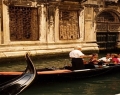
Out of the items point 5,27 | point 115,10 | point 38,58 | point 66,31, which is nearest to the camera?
point 5,27

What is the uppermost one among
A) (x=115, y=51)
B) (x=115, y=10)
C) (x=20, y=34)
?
(x=115, y=10)

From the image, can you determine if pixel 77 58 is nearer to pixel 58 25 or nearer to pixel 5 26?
pixel 5 26

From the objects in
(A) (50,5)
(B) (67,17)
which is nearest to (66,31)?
(B) (67,17)

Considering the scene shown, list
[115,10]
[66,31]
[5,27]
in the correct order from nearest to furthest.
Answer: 1. [5,27]
2. [66,31]
3. [115,10]

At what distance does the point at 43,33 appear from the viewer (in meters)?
11.3

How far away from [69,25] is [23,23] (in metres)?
2.22

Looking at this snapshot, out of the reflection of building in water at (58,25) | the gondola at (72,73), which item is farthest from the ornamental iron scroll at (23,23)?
the gondola at (72,73)

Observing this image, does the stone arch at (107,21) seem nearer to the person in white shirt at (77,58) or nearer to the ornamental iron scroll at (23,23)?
the ornamental iron scroll at (23,23)

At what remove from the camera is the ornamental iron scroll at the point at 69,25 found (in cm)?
1191

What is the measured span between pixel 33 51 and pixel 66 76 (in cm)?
421

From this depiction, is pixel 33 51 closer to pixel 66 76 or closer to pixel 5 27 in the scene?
pixel 5 27

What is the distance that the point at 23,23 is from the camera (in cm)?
1086

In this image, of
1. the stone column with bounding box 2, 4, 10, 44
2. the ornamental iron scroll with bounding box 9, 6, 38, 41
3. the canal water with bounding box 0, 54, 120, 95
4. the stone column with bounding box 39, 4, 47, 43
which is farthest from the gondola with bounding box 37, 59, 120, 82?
the stone column with bounding box 39, 4, 47, 43

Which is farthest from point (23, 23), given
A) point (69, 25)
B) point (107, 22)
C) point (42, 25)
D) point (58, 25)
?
point (107, 22)
